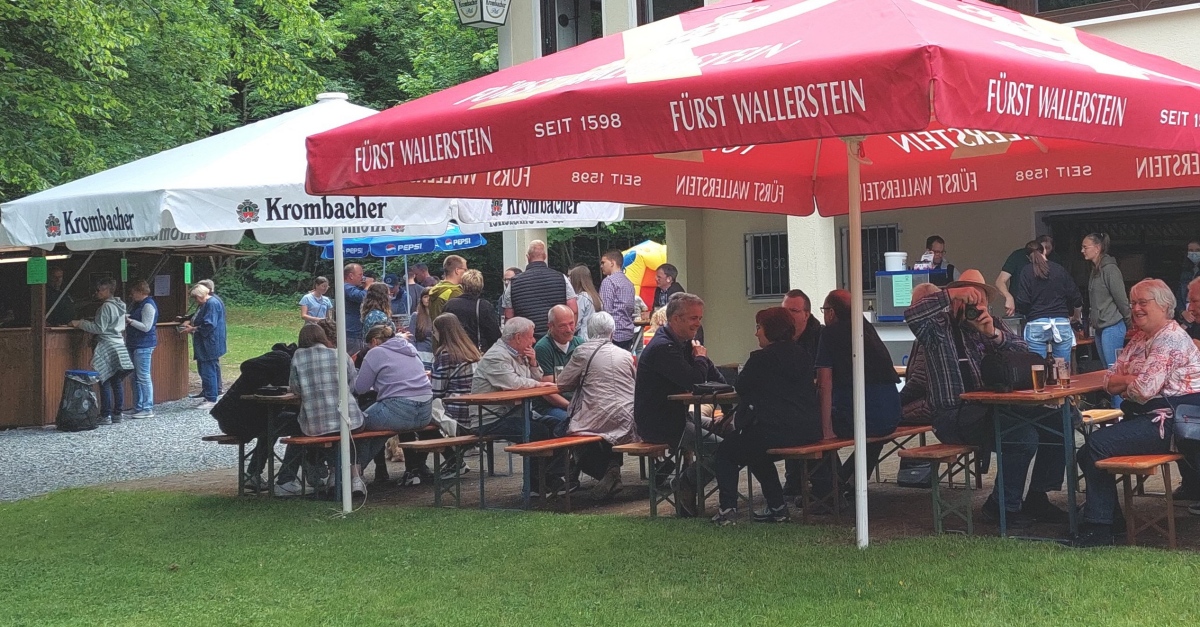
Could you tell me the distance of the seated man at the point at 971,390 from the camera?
6.97m

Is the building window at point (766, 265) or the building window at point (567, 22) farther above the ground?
the building window at point (567, 22)

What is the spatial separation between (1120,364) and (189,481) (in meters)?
7.57

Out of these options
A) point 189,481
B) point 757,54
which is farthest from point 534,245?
point 757,54

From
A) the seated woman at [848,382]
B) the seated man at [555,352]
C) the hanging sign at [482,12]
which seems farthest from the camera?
the hanging sign at [482,12]

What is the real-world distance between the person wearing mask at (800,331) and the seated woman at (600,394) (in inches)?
42.3

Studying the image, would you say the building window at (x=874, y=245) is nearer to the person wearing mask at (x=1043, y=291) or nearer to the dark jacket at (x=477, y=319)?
the person wearing mask at (x=1043, y=291)

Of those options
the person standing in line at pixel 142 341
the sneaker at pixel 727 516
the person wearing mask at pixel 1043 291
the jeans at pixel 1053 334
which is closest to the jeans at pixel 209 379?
the person standing in line at pixel 142 341

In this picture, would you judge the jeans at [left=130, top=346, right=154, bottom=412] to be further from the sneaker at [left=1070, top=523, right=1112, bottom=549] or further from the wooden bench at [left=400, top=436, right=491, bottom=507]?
the sneaker at [left=1070, top=523, right=1112, bottom=549]

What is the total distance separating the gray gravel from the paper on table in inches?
291

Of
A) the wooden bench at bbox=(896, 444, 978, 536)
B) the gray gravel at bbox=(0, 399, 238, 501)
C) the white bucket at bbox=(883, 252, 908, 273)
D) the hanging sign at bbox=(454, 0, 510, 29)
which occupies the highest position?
the hanging sign at bbox=(454, 0, 510, 29)

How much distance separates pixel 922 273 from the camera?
14.3m

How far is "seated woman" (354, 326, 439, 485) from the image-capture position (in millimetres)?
9172

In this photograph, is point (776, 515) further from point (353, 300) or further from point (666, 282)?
point (353, 300)

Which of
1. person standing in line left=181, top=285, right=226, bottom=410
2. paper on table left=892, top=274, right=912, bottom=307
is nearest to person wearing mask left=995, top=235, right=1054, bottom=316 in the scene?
paper on table left=892, top=274, right=912, bottom=307
